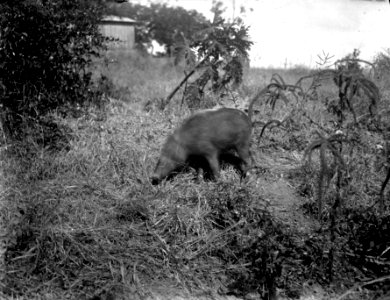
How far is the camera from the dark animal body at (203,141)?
4359mm

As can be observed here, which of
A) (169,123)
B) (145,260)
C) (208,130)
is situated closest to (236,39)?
(169,123)

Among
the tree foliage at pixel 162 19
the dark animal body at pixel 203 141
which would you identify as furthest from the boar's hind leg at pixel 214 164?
the tree foliage at pixel 162 19

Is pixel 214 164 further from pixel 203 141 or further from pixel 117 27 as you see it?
pixel 117 27

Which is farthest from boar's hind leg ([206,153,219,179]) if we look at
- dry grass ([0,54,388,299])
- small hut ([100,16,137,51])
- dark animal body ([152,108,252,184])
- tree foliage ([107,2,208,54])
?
tree foliage ([107,2,208,54])

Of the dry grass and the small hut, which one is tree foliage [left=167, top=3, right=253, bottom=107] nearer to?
the small hut

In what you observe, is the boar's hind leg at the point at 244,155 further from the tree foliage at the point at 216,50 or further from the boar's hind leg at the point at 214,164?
the tree foliage at the point at 216,50

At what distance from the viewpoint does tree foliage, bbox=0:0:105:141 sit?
16.8ft

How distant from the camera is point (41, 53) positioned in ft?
18.1

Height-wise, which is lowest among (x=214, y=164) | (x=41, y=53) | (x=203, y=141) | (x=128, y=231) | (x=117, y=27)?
(x=128, y=231)

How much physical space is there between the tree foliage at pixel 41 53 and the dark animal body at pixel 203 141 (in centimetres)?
179

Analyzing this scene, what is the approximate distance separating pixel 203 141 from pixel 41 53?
8.48 feet

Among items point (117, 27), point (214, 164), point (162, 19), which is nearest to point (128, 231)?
point (214, 164)

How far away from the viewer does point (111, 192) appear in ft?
13.6

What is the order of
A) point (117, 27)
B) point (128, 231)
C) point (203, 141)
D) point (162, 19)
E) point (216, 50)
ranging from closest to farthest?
point (128, 231), point (203, 141), point (216, 50), point (117, 27), point (162, 19)
